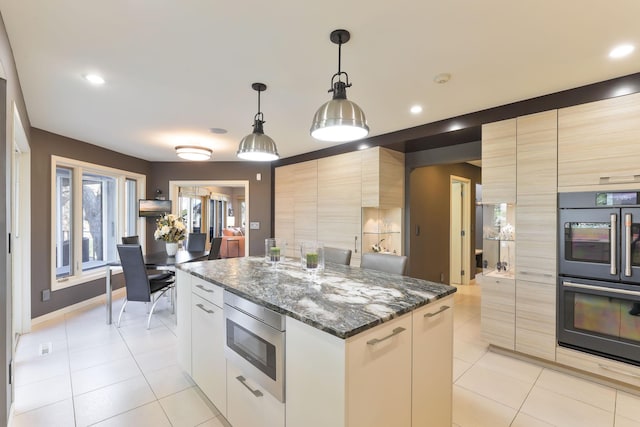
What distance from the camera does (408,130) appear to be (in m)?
3.62

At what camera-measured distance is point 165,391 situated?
89.9 inches

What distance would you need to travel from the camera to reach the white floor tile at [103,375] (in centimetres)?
233

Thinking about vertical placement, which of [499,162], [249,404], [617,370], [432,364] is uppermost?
[499,162]

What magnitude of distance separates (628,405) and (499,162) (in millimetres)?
2097

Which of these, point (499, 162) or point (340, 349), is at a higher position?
point (499, 162)

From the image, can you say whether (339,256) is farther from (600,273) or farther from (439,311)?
(600,273)

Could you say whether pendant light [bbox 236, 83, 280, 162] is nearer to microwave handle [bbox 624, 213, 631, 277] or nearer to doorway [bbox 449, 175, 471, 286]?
microwave handle [bbox 624, 213, 631, 277]

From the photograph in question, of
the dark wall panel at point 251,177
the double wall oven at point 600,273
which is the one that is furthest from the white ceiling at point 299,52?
the dark wall panel at point 251,177

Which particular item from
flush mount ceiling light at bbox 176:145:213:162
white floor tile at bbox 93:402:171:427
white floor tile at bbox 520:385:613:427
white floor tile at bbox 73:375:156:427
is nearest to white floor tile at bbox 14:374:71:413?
white floor tile at bbox 73:375:156:427

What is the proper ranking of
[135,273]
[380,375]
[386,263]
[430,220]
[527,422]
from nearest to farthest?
[380,375], [527,422], [386,263], [135,273], [430,220]

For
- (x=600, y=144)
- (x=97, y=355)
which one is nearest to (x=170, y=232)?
(x=97, y=355)

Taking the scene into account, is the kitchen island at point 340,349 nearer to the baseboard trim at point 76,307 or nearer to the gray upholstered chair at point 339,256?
the gray upholstered chair at point 339,256

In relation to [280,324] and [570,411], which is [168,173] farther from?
[570,411]

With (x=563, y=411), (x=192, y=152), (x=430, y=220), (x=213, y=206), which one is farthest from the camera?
(x=213, y=206)
